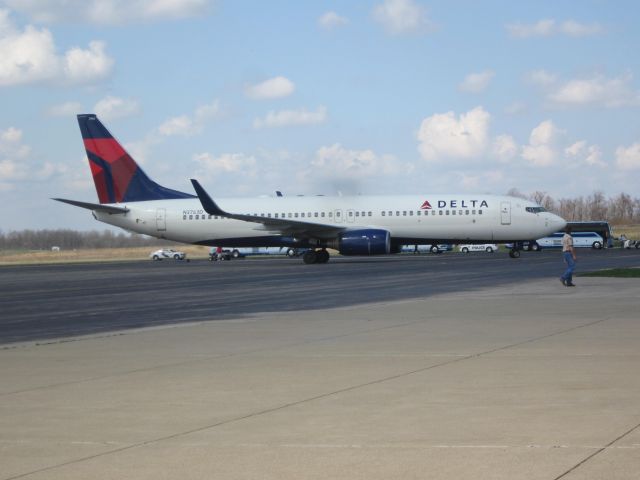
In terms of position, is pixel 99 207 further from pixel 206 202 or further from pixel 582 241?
pixel 582 241

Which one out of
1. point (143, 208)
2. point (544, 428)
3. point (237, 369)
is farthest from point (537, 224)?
point (544, 428)

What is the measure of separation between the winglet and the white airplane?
0.05m

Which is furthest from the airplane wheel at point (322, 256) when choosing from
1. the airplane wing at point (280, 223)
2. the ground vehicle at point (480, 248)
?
the ground vehicle at point (480, 248)

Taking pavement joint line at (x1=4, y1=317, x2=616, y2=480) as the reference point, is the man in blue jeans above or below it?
above

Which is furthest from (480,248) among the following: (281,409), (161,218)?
(281,409)

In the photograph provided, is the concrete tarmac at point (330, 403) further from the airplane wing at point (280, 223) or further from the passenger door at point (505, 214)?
the passenger door at point (505, 214)

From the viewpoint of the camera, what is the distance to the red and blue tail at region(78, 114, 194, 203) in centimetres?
6253

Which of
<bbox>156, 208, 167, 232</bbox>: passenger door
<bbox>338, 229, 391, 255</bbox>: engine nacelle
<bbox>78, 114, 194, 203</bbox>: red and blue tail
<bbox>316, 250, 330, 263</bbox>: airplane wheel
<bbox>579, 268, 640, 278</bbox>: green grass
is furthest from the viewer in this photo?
<bbox>78, 114, 194, 203</bbox>: red and blue tail

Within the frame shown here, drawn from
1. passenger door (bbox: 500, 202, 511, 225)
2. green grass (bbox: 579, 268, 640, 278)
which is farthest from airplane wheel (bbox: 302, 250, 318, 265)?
green grass (bbox: 579, 268, 640, 278)

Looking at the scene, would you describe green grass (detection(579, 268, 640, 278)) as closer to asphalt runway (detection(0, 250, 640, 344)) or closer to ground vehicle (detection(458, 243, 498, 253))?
asphalt runway (detection(0, 250, 640, 344))

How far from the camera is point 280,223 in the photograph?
184 feet

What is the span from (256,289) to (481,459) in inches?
966

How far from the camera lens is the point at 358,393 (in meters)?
10.2

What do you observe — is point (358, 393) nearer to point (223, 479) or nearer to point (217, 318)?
point (223, 479)
